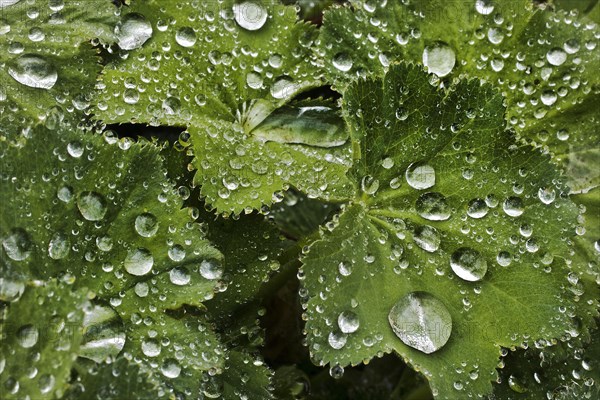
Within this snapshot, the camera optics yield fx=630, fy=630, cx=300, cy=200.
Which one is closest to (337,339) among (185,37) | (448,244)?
(448,244)

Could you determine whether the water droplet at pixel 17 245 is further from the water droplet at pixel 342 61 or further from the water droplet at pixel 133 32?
the water droplet at pixel 342 61

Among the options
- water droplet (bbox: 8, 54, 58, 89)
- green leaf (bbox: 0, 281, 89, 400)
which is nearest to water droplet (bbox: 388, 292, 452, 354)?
green leaf (bbox: 0, 281, 89, 400)

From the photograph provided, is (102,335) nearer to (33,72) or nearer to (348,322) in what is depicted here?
(348,322)

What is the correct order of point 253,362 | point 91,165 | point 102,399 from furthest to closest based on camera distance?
point 253,362 < point 91,165 < point 102,399

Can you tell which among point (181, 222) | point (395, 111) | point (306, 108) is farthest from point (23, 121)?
point (395, 111)

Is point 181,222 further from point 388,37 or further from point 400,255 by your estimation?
point 388,37

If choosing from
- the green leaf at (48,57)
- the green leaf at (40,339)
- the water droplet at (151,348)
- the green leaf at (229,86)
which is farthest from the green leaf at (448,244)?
the green leaf at (48,57)

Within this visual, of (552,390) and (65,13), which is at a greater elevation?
(65,13)
